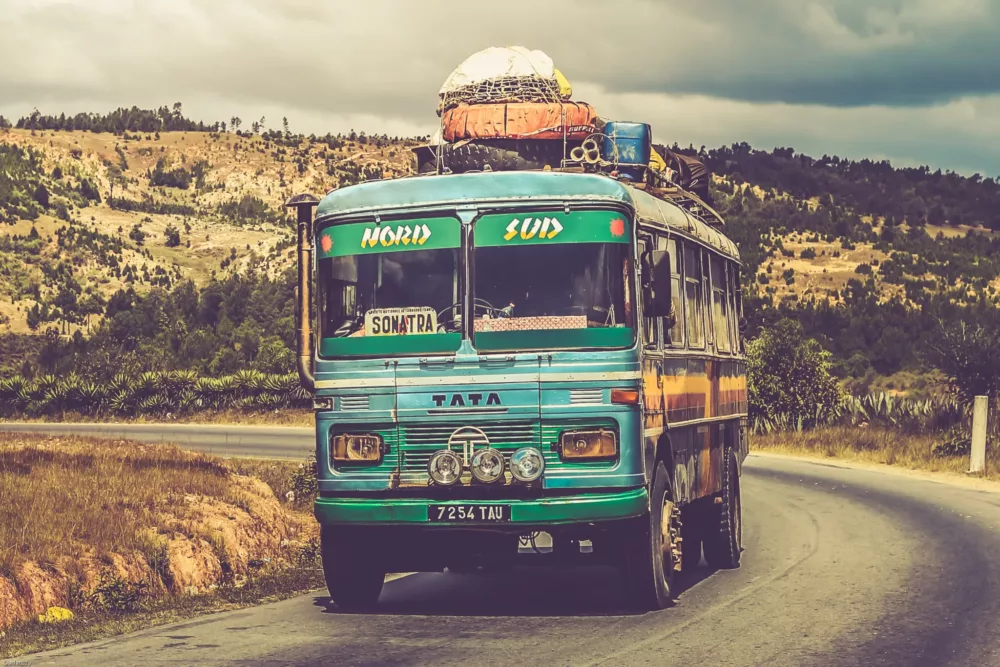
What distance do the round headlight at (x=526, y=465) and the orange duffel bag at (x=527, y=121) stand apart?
343cm

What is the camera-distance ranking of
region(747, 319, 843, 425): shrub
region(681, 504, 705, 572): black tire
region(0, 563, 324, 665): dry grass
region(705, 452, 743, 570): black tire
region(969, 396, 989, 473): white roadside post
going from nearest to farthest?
region(0, 563, 324, 665): dry grass, region(681, 504, 705, 572): black tire, region(705, 452, 743, 570): black tire, region(969, 396, 989, 473): white roadside post, region(747, 319, 843, 425): shrub

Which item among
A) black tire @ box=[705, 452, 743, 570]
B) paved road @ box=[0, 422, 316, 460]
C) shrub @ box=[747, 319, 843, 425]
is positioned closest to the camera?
black tire @ box=[705, 452, 743, 570]

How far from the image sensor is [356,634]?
10.1 m

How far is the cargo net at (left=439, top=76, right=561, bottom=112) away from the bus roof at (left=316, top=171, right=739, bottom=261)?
2648 millimetres

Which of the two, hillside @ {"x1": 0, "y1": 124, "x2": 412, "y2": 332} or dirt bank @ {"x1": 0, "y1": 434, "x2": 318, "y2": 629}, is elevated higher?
hillside @ {"x1": 0, "y1": 124, "x2": 412, "y2": 332}

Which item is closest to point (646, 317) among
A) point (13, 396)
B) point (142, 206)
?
point (13, 396)

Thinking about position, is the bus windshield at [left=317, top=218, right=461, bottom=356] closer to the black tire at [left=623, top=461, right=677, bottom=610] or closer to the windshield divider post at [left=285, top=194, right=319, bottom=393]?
the windshield divider post at [left=285, top=194, right=319, bottom=393]

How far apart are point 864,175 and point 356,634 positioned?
12304 cm

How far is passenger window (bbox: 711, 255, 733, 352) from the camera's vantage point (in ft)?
48.7

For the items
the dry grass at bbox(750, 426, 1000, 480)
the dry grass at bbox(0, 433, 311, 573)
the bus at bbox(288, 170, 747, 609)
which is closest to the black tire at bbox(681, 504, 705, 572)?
the bus at bbox(288, 170, 747, 609)

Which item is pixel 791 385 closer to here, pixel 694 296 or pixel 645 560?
pixel 694 296

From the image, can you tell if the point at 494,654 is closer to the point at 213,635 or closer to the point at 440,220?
the point at 213,635

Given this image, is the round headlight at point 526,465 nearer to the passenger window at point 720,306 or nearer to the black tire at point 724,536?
the black tire at point 724,536

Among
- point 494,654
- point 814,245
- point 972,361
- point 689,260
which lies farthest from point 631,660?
point 814,245
